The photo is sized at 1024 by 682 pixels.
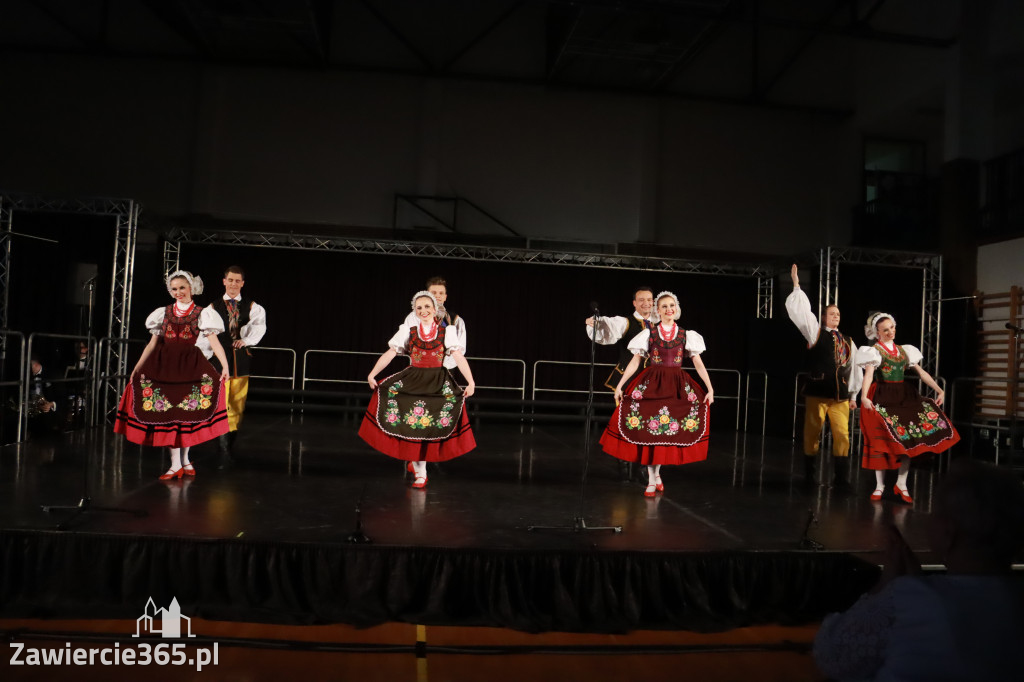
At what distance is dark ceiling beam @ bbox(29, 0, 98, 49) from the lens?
32.2ft

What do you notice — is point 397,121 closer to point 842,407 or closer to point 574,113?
point 574,113

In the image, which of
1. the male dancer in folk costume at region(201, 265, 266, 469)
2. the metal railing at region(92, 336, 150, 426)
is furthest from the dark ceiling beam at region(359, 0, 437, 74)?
the male dancer in folk costume at region(201, 265, 266, 469)

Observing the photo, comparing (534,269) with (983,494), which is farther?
(534,269)

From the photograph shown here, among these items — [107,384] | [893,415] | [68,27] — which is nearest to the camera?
[893,415]

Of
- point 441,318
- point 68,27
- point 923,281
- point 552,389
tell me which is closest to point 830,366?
point 441,318

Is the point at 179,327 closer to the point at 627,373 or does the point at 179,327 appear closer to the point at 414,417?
the point at 414,417

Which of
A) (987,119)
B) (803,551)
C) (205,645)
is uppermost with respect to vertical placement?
(987,119)

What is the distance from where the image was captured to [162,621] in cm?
293

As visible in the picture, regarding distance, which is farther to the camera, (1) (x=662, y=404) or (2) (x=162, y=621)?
(1) (x=662, y=404)

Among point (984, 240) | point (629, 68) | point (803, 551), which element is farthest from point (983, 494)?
point (629, 68)

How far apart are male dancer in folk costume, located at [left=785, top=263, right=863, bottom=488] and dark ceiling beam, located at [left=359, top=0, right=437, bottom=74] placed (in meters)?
7.21

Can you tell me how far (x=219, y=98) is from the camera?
10445 millimetres

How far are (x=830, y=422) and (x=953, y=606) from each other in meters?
4.40

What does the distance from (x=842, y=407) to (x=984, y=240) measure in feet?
15.8
